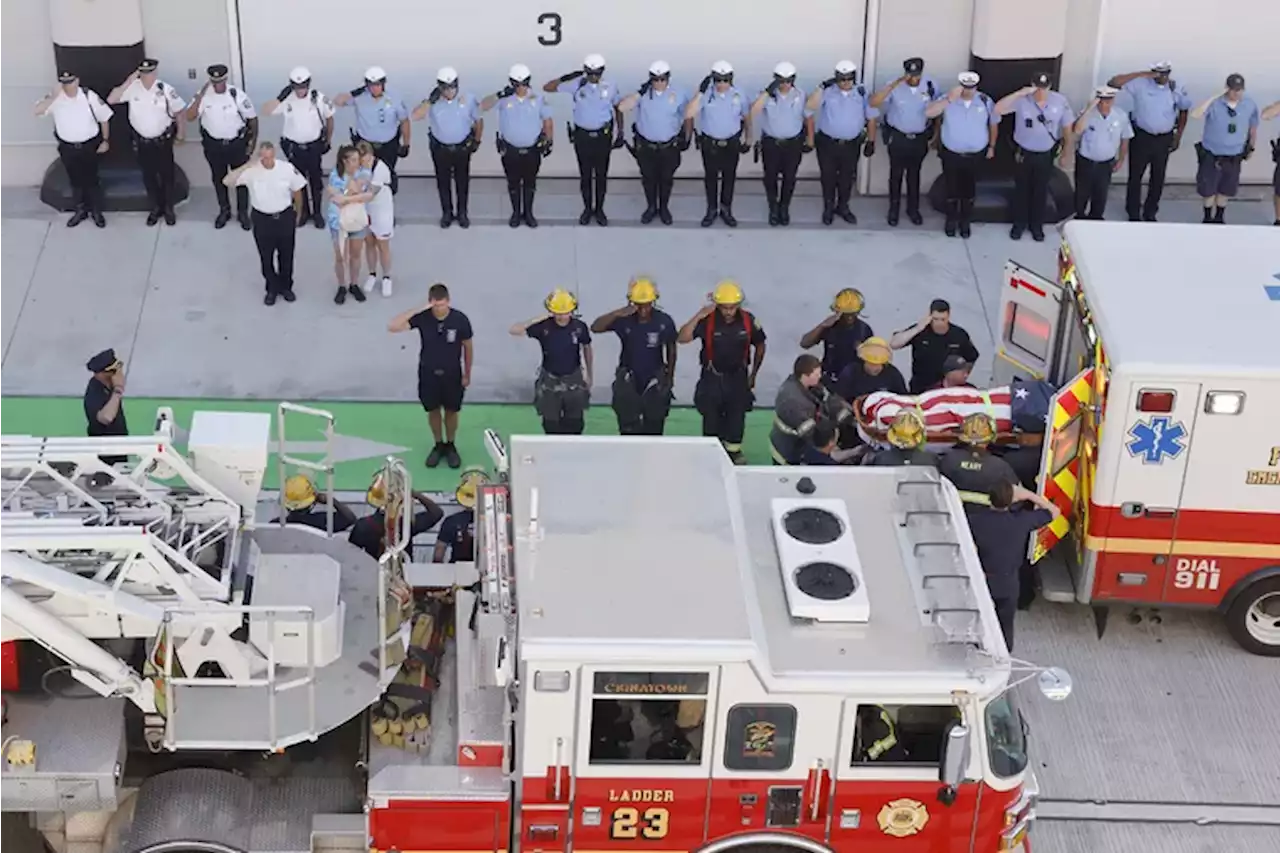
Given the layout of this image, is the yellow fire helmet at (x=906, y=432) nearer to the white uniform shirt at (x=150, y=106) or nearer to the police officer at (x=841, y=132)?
the police officer at (x=841, y=132)

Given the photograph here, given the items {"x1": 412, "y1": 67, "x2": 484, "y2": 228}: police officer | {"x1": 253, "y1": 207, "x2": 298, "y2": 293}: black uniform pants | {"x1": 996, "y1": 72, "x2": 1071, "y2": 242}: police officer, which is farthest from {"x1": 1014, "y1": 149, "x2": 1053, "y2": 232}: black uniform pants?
{"x1": 253, "y1": 207, "x2": 298, "y2": 293}: black uniform pants

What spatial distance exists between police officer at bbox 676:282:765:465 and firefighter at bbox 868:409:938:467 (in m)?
1.55

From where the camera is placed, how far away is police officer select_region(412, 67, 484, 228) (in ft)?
58.2

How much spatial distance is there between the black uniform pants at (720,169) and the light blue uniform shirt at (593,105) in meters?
0.92

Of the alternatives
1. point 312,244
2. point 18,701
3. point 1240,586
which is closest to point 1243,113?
point 1240,586

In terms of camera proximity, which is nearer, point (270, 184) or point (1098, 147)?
point (270, 184)

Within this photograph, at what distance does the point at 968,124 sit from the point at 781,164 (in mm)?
1692

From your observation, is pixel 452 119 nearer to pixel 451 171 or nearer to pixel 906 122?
pixel 451 171

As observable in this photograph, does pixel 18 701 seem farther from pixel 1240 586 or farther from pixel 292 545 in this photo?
pixel 1240 586

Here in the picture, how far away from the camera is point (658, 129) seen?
18016mm

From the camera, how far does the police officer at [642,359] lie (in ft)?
46.2

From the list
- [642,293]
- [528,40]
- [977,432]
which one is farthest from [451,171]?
[977,432]

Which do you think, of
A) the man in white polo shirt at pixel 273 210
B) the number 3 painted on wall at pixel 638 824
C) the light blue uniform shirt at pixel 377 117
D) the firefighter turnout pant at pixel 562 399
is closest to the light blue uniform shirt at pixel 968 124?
the light blue uniform shirt at pixel 377 117

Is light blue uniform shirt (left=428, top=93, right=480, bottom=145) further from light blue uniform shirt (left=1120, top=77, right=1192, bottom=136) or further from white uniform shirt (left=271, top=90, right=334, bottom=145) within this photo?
light blue uniform shirt (left=1120, top=77, right=1192, bottom=136)
